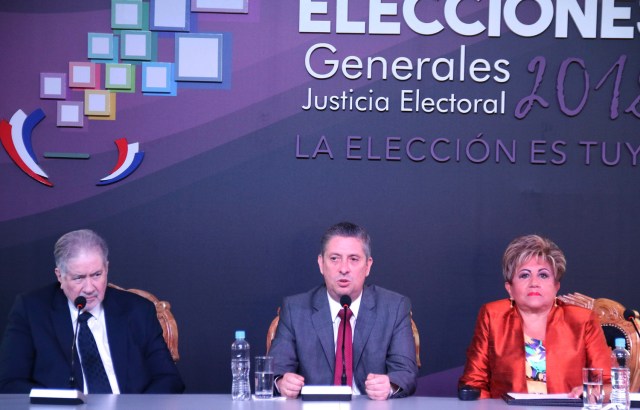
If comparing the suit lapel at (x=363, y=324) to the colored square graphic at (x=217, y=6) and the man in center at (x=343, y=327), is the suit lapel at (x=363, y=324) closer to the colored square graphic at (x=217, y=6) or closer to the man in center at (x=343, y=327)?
the man in center at (x=343, y=327)

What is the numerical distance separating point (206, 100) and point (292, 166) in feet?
2.03

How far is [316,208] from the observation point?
16.7 ft

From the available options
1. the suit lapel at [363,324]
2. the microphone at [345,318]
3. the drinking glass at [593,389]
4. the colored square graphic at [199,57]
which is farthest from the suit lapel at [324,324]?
the colored square graphic at [199,57]

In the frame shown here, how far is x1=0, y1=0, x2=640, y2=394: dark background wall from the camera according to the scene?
504 cm

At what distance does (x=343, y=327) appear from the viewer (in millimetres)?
3889

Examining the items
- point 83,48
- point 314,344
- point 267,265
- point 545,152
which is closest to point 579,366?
point 314,344

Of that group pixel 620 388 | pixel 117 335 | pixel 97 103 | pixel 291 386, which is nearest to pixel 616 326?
pixel 620 388

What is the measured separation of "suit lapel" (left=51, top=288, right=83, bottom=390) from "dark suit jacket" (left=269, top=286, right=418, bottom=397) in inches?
33.5

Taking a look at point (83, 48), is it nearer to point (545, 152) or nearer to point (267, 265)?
point (267, 265)

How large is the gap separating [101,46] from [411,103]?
1.80 m

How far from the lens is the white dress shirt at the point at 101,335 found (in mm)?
3928

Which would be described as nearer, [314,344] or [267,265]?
[314,344]

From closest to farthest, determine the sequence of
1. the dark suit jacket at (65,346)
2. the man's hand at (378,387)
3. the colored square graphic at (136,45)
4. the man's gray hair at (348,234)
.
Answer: the man's hand at (378,387) → the dark suit jacket at (65,346) → the man's gray hair at (348,234) → the colored square graphic at (136,45)

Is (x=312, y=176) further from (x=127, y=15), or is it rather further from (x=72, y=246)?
(x=72, y=246)
